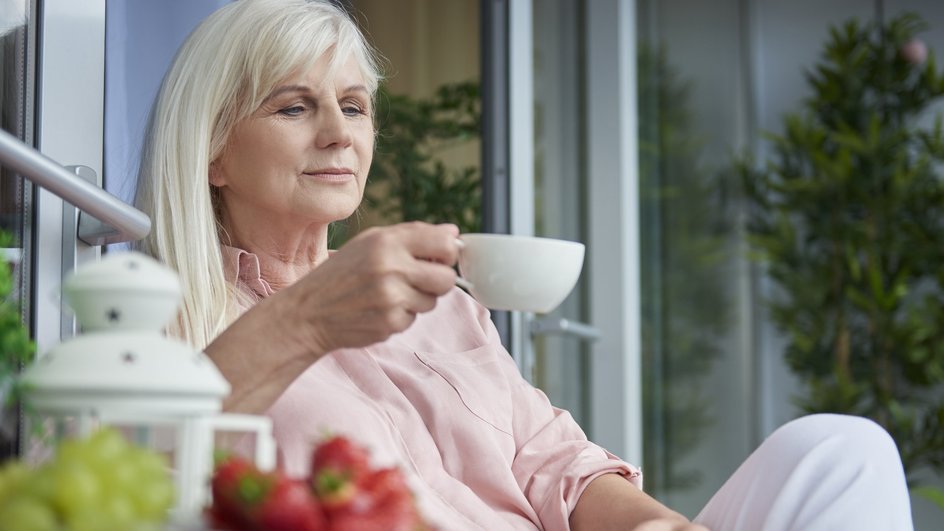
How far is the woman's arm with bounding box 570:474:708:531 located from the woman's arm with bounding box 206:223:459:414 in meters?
0.44

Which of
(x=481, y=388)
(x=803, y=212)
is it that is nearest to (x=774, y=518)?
(x=481, y=388)

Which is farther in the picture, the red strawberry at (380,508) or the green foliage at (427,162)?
the green foliage at (427,162)

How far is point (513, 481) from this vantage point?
139 centimetres

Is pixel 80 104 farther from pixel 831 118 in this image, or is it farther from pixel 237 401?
pixel 831 118

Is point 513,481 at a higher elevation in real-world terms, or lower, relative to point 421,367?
lower

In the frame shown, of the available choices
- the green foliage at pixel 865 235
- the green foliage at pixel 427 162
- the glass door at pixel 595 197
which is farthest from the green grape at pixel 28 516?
the green foliage at pixel 865 235

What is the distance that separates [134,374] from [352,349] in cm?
82

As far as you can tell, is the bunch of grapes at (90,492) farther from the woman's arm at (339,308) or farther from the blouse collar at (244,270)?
the blouse collar at (244,270)

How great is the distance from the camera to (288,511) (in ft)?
1.63

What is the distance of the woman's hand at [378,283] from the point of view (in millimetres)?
845

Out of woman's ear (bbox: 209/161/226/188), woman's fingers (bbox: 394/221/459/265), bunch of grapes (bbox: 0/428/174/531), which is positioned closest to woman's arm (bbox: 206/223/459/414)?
woman's fingers (bbox: 394/221/459/265)

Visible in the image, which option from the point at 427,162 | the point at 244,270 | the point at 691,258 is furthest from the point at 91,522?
the point at 691,258

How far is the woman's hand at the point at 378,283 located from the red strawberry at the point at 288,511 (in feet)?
1.16

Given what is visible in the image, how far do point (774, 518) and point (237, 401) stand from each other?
554 millimetres
